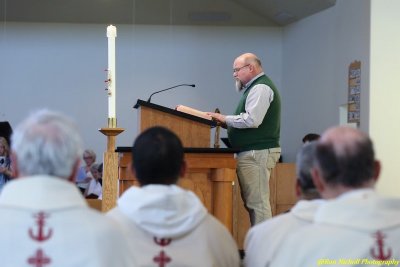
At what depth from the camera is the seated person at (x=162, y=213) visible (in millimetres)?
1873

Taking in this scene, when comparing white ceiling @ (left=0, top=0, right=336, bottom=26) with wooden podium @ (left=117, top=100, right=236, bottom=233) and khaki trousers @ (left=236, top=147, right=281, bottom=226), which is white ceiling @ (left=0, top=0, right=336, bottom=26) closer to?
khaki trousers @ (left=236, top=147, right=281, bottom=226)

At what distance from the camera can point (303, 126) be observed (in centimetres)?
837

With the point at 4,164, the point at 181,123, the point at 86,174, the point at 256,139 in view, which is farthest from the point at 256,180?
the point at 86,174

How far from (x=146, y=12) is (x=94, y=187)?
281 centimetres

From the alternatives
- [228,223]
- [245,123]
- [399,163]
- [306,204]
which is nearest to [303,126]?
[399,163]

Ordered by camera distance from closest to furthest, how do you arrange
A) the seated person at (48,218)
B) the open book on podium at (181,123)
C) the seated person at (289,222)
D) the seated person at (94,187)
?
the seated person at (48,218) < the seated person at (289,222) < the open book on podium at (181,123) < the seated person at (94,187)

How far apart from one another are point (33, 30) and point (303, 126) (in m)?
3.91

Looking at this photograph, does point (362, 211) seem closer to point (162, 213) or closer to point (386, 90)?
point (162, 213)

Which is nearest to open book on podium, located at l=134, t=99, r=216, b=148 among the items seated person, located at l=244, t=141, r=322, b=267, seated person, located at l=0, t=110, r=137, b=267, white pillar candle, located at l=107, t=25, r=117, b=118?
white pillar candle, located at l=107, t=25, r=117, b=118

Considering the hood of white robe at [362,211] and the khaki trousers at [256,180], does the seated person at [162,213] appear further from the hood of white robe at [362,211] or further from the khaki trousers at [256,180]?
the khaki trousers at [256,180]

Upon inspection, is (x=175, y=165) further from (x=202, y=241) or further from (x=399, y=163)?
(x=399, y=163)

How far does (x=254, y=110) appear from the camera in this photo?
4082 mm

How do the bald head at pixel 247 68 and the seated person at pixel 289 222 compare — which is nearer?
the seated person at pixel 289 222

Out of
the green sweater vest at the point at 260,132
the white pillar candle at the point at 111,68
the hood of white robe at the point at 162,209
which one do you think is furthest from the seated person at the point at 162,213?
the green sweater vest at the point at 260,132
